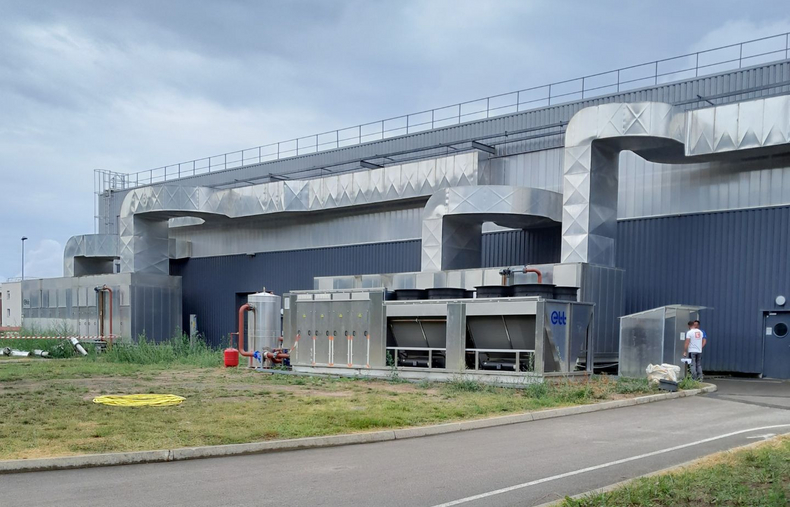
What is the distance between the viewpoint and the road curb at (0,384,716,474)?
8.99m

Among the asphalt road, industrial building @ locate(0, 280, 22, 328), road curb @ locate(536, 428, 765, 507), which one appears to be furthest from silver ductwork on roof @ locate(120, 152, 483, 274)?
road curb @ locate(536, 428, 765, 507)

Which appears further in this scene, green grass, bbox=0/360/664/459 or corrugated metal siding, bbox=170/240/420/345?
corrugated metal siding, bbox=170/240/420/345

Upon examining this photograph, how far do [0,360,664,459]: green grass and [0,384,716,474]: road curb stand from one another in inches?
12.8

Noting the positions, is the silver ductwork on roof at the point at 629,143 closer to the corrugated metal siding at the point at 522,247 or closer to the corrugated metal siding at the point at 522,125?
the corrugated metal siding at the point at 522,125

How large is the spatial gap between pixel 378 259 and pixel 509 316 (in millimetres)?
14318

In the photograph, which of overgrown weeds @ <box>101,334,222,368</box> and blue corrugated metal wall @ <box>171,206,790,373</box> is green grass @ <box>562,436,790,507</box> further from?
overgrown weeds @ <box>101,334,222,368</box>

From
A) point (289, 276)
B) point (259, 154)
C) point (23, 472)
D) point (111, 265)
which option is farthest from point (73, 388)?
point (111, 265)

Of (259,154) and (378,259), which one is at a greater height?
(259,154)

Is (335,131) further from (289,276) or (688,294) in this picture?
(688,294)

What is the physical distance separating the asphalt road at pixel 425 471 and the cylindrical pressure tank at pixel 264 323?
614 inches

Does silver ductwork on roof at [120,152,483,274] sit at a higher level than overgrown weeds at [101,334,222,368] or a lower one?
higher

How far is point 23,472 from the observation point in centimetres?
880

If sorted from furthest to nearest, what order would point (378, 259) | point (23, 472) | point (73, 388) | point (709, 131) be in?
point (378, 259)
point (709, 131)
point (73, 388)
point (23, 472)

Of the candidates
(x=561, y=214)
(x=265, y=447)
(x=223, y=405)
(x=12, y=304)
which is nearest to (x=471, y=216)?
(x=561, y=214)
